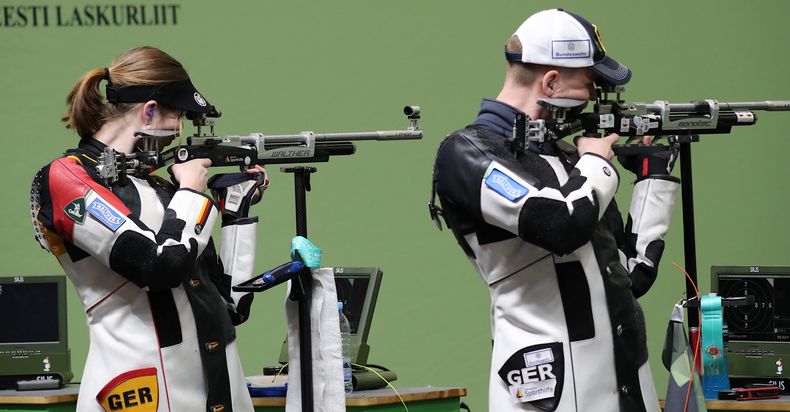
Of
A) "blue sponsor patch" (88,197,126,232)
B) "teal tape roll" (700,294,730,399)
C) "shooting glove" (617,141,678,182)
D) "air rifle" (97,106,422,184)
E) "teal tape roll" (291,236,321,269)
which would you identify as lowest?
"teal tape roll" (700,294,730,399)

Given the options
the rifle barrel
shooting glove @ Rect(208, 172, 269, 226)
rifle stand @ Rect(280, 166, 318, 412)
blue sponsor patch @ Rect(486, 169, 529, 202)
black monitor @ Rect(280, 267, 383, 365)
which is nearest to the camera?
blue sponsor patch @ Rect(486, 169, 529, 202)

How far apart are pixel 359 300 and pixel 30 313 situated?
109cm

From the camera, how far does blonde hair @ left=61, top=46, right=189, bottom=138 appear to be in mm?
2738

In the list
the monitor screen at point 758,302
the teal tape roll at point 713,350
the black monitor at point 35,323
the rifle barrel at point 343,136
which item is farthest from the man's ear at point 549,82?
the black monitor at point 35,323

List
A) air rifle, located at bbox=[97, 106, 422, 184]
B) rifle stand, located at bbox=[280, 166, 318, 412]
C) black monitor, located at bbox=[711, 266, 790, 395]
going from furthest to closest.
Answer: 1. black monitor, located at bbox=[711, 266, 790, 395]
2. rifle stand, located at bbox=[280, 166, 318, 412]
3. air rifle, located at bbox=[97, 106, 422, 184]

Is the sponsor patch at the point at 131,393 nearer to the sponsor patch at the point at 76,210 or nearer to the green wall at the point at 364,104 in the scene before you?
the sponsor patch at the point at 76,210

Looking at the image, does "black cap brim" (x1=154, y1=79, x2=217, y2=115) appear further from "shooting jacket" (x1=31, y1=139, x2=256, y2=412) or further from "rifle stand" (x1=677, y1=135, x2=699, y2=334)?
"rifle stand" (x1=677, y1=135, x2=699, y2=334)

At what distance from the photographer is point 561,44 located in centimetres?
252

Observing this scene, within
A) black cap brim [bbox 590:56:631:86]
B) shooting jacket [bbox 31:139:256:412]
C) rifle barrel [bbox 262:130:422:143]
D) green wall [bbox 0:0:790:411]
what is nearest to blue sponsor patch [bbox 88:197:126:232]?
shooting jacket [bbox 31:139:256:412]

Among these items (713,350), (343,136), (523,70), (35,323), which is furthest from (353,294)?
(523,70)

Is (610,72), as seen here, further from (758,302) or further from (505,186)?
(758,302)

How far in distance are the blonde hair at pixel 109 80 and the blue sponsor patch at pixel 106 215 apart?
255mm

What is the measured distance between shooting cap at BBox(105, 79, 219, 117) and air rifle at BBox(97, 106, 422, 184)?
0.06 metres

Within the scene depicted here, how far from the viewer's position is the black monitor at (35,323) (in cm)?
402
